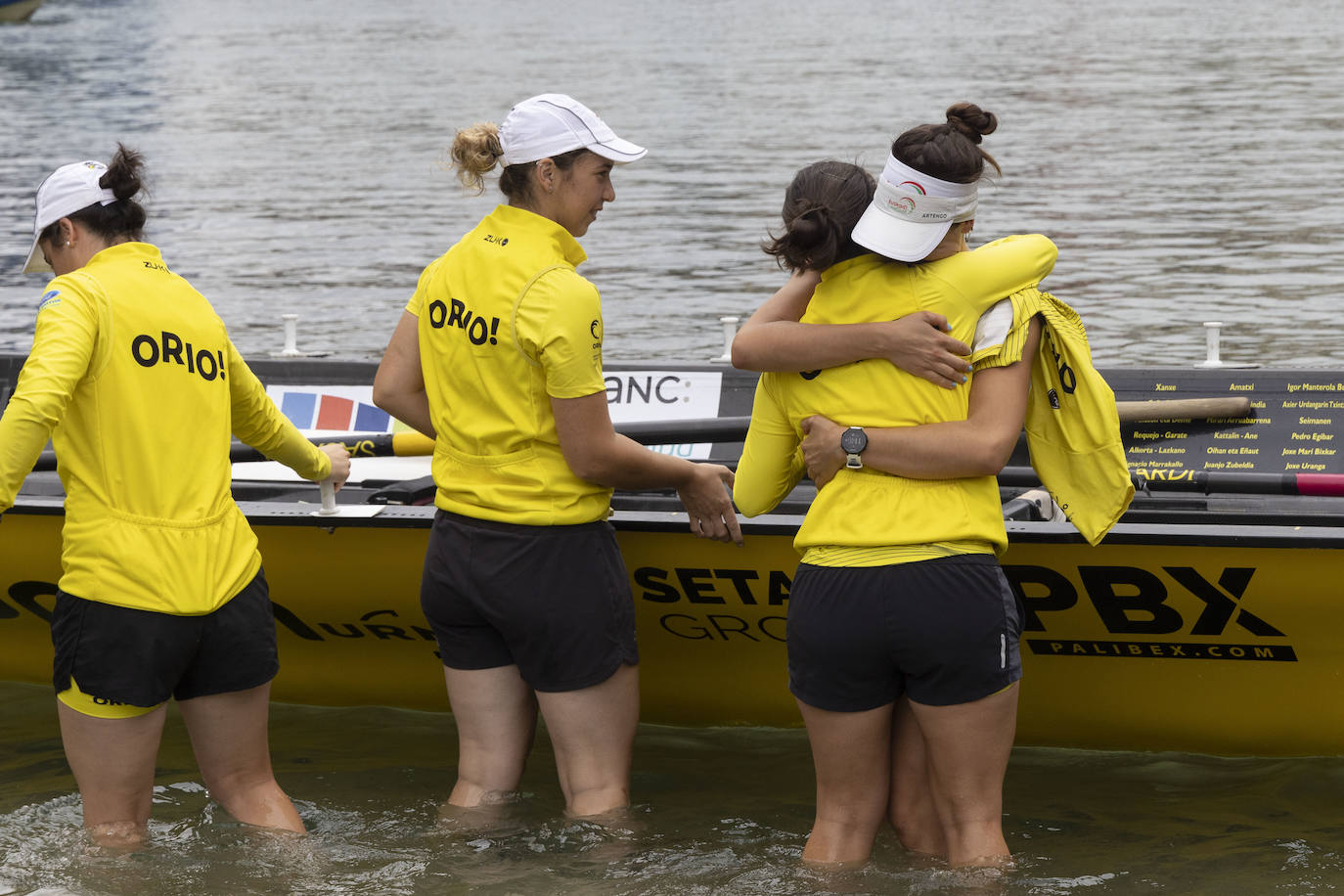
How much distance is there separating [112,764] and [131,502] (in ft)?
1.95

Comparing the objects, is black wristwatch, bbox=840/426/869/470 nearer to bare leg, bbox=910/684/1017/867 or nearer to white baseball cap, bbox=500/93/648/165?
bare leg, bbox=910/684/1017/867

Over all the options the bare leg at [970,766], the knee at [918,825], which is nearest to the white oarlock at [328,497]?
the knee at [918,825]

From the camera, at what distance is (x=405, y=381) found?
3.77 meters

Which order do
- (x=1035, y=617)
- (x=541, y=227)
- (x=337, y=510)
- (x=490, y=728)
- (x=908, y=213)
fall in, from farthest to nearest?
1. (x=337, y=510)
2. (x=1035, y=617)
3. (x=490, y=728)
4. (x=541, y=227)
5. (x=908, y=213)

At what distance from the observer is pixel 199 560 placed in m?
3.46

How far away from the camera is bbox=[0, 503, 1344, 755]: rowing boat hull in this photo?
4.03m

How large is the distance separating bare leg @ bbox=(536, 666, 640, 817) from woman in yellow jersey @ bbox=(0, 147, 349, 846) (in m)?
0.71

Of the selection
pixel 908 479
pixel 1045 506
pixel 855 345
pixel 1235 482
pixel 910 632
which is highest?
pixel 855 345

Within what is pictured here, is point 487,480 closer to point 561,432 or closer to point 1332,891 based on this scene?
point 561,432

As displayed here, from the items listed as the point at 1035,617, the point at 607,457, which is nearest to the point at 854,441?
the point at 607,457

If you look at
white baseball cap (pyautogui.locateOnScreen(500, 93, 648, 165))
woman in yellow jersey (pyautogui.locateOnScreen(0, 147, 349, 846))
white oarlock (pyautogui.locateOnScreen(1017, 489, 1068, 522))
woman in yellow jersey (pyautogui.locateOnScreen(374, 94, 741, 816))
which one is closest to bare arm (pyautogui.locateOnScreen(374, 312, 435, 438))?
woman in yellow jersey (pyautogui.locateOnScreen(374, 94, 741, 816))

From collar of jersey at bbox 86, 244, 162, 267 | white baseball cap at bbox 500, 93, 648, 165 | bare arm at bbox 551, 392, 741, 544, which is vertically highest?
white baseball cap at bbox 500, 93, 648, 165

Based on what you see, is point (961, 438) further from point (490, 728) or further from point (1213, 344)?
point (1213, 344)

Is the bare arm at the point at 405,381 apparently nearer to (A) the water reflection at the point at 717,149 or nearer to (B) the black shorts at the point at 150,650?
(A) the water reflection at the point at 717,149
